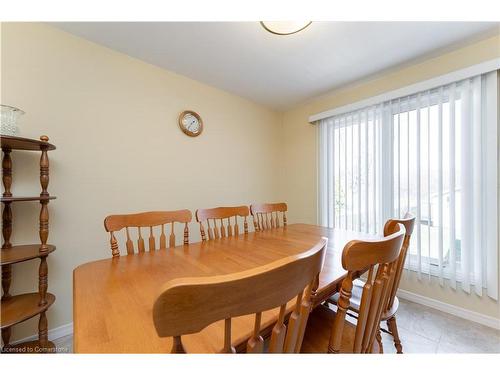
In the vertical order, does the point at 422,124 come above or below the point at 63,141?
above

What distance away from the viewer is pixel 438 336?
1.60 m

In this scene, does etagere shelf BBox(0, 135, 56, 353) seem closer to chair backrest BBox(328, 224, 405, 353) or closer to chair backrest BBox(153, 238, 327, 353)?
chair backrest BBox(153, 238, 327, 353)

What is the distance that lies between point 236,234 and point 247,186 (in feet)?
4.46

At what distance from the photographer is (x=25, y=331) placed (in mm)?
1506

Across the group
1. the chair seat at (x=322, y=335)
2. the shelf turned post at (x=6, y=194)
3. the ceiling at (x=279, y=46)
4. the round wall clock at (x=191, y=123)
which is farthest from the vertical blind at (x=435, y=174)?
the shelf turned post at (x=6, y=194)

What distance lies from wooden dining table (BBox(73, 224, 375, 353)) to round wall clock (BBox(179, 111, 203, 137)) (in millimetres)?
1426

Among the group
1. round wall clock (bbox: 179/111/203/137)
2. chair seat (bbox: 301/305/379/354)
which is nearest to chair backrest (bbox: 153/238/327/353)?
chair seat (bbox: 301/305/379/354)

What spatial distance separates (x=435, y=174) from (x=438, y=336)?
135 cm

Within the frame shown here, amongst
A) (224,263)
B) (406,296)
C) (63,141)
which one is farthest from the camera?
(406,296)

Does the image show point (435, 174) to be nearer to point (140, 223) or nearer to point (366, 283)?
point (366, 283)
